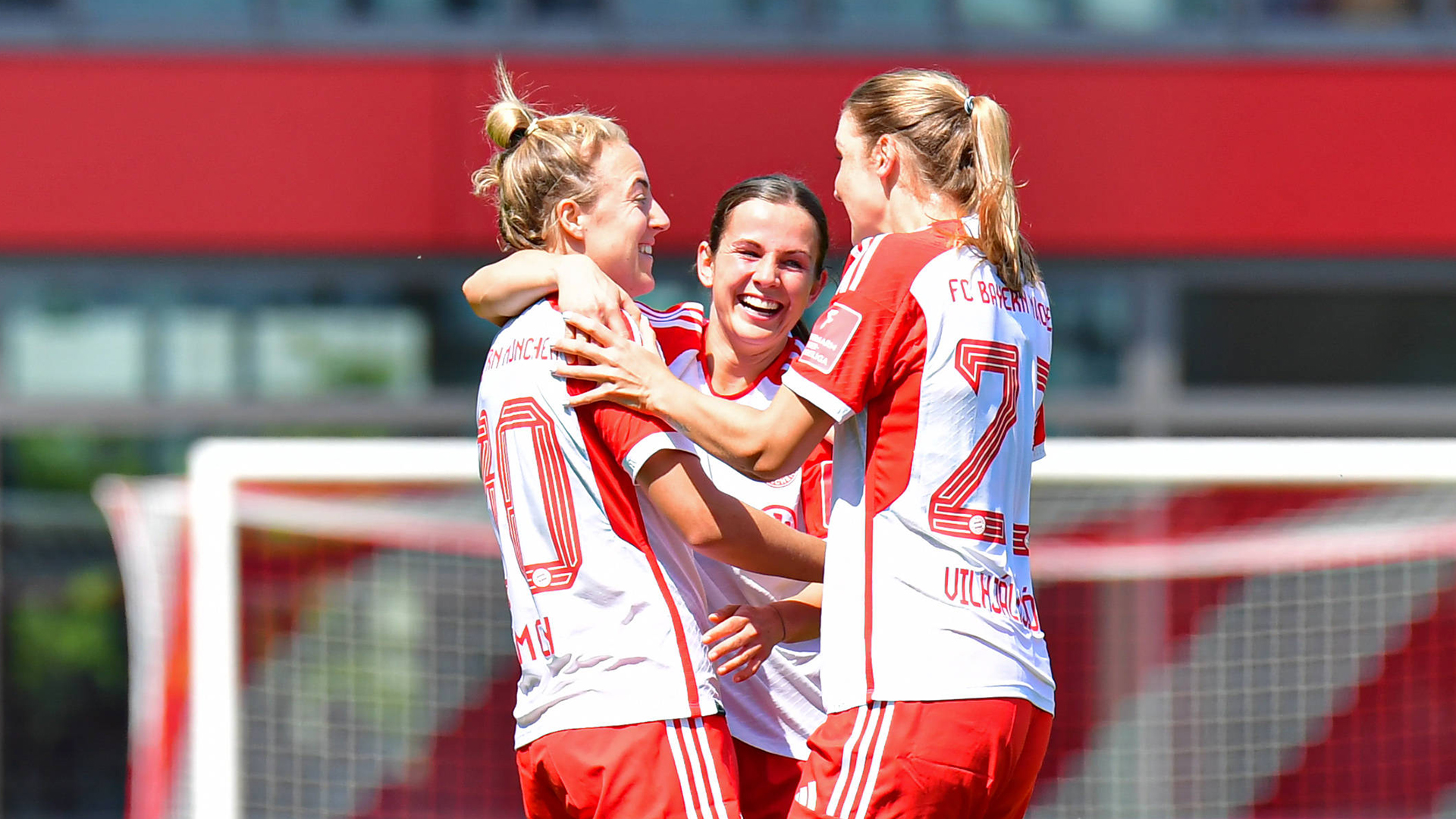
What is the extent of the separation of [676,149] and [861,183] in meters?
4.35

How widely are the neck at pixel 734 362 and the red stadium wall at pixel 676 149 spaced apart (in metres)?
3.82

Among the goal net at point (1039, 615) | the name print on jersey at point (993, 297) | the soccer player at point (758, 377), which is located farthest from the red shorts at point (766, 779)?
the goal net at point (1039, 615)

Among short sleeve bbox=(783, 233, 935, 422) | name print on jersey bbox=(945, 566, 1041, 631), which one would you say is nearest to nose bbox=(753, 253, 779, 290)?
short sleeve bbox=(783, 233, 935, 422)

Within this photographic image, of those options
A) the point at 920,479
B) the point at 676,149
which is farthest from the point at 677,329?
the point at 676,149

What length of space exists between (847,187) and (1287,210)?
4.81 meters

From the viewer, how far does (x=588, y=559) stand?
6.97 feet

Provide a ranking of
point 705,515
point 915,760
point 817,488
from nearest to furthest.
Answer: point 915,760 < point 705,515 < point 817,488

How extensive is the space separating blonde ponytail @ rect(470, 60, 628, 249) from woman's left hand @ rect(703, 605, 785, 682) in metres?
0.64

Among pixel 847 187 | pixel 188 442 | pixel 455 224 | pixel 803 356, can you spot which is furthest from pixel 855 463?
pixel 188 442

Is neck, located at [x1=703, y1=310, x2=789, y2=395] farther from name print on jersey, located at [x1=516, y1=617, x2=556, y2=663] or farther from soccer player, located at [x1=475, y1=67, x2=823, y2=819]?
name print on jersey, located at [x1=516, y1=617, x2=556, y2=663]

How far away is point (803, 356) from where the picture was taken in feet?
6.83

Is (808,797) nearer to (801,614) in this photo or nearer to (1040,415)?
(801,614)

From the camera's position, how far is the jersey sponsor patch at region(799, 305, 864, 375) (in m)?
2.06

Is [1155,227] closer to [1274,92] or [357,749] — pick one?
[1274,92]
